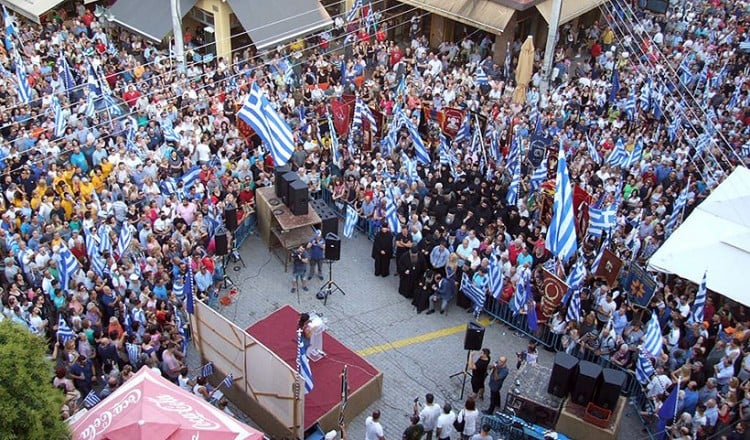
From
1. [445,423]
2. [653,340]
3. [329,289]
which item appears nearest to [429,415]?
[445,423]

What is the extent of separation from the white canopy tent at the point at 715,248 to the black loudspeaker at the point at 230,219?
9.16 m

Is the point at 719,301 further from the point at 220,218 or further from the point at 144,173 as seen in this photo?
the point at 144,173

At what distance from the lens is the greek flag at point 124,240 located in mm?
15438

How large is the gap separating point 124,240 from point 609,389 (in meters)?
9.86

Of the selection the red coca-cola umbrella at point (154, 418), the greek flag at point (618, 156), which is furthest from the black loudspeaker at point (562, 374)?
the greek flag at point (618, 156)

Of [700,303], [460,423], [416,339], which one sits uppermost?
[700,303]

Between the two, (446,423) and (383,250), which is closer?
(446,423)

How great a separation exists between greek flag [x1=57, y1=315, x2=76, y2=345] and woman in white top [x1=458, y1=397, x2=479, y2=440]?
23.0 ft

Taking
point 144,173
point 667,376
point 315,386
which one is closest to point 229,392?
point 315,386

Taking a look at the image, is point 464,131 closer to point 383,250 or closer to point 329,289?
point 383,250

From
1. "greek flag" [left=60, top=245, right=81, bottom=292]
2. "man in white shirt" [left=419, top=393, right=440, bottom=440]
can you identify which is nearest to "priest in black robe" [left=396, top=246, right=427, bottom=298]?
"man in white shirt" [left=419, top=393, right=440, bottom=440]

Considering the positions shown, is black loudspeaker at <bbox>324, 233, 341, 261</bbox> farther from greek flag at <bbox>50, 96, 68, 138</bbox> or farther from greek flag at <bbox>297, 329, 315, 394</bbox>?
greek flag at <bbox>50, 96, 68, 138</bbox>

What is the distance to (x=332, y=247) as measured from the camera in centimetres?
1641

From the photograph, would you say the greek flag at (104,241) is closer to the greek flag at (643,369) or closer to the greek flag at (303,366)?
the greek flag at (303,366)
